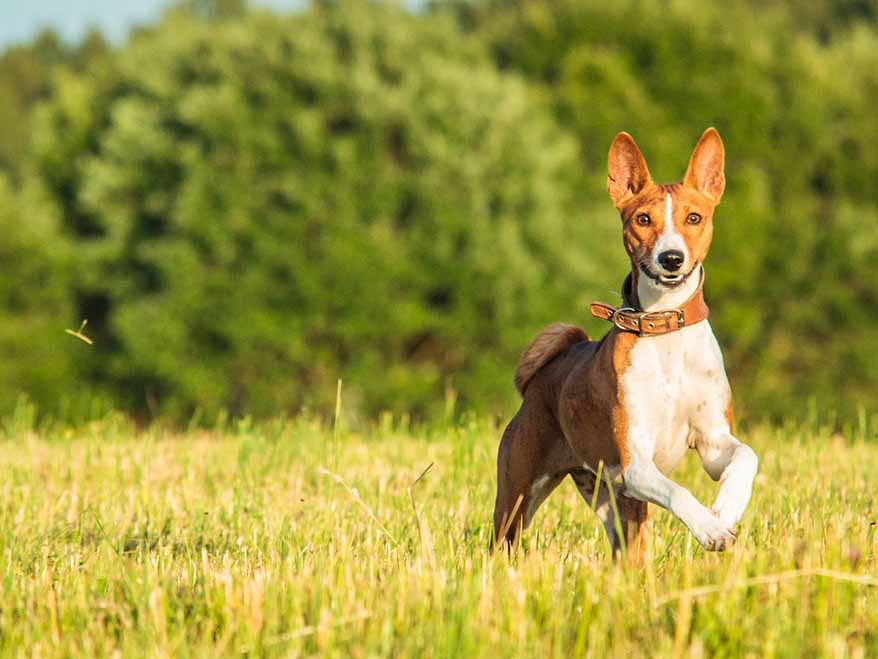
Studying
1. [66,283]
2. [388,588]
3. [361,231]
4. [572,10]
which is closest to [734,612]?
[388,588]

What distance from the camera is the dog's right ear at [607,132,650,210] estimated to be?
15.0 ft

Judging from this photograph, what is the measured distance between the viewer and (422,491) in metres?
6.41

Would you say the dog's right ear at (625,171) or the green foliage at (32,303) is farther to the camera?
the green foliage at (32,303)

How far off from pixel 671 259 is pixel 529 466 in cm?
112

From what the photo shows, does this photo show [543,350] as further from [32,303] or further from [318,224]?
[32,303]

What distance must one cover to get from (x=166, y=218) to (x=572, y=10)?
1453cm

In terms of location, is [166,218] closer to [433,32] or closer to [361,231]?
[361,231]

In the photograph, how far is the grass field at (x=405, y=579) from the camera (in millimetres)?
3006

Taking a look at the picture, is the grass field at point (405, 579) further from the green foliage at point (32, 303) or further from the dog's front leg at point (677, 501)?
the green foliage at point (32, 303)

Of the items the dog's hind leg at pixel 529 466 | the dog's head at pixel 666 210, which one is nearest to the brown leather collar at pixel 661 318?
the dog's head at pixel 666 210

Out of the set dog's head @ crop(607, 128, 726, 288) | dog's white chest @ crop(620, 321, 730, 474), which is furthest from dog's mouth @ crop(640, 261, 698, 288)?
dog's white chest @ crop(620, 321, 730, 474)

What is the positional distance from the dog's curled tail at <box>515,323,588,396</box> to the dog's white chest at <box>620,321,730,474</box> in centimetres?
81

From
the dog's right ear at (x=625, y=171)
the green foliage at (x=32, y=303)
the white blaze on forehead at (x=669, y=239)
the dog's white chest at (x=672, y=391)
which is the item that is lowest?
the dog's white chest at (x=672, y=391)

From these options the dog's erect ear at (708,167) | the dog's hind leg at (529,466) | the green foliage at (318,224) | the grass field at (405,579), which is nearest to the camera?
the grass field at (405,579)
